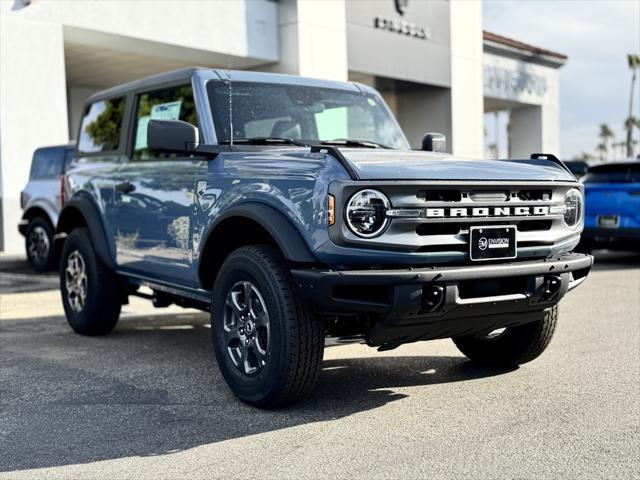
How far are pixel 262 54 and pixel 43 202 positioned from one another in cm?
814

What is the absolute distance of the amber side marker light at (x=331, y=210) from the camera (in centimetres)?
398

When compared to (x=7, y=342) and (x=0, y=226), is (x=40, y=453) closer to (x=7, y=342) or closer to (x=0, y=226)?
(x=7, y=342)

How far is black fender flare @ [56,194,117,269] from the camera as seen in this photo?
634 centimetres

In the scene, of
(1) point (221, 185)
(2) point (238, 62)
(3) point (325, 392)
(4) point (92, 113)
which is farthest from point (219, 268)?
(2) point (238, 62)

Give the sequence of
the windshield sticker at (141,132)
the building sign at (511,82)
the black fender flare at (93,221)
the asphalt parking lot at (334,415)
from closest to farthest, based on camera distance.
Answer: the asphalt parking lot at (334,415) < the windshield sticker at (141,132) < the black fender flare at (93,221) < the building sign at (511,82)

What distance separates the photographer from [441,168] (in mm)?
4262

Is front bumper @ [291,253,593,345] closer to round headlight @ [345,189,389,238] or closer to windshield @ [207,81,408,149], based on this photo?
round headlight @ [345,189,389,238]

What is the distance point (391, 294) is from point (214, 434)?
3.69ft

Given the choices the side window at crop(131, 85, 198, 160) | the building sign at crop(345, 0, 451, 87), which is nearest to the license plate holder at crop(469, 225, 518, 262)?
the side window at crop(131, 85, 198, 160)

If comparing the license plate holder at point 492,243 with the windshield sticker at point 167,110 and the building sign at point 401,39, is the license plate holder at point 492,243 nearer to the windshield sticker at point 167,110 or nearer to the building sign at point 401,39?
the windshield sticker at point 167,110

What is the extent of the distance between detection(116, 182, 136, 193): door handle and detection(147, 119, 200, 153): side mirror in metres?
1.00

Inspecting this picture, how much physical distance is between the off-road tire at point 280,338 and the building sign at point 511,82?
81.7ft

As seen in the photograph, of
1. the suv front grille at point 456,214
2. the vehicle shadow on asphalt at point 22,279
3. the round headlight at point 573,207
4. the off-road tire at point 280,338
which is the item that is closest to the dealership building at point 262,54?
the vehicle shadow on asphalt at point 22,279

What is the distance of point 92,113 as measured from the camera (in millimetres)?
7102
